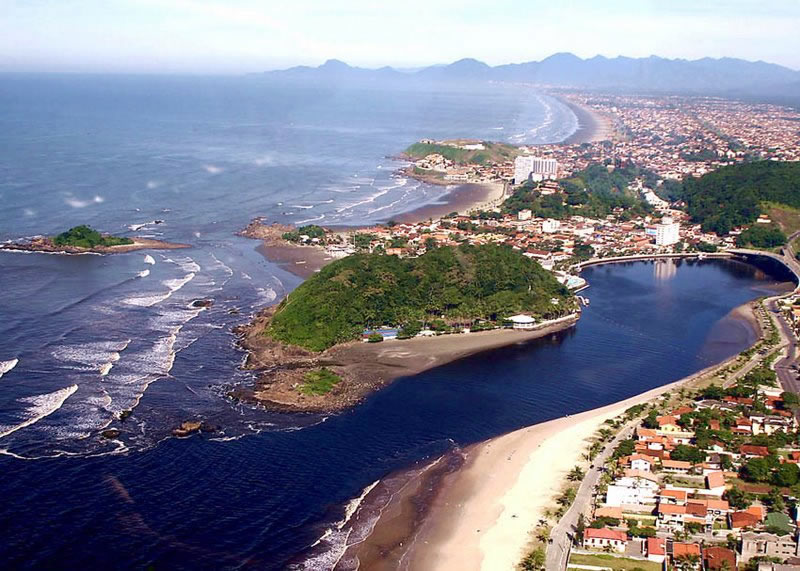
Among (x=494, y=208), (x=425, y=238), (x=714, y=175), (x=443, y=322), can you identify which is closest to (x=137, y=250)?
(x=425, y=238)

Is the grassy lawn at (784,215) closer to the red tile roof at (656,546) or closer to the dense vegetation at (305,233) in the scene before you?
the dense vegetation at (305,233)

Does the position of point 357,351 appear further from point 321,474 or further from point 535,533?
point 535,533

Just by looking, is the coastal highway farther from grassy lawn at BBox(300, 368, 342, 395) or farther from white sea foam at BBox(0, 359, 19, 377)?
white sea foam at BBox(0, 359, 19, 377)

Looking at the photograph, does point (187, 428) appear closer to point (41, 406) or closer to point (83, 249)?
point (41, 406)

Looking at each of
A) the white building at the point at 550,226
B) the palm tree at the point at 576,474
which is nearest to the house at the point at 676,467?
the palm tree at the point at 576,474

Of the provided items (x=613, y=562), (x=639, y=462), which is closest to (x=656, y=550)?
(x=613, y=562)

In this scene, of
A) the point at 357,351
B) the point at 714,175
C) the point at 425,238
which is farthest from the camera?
the point at 714,175

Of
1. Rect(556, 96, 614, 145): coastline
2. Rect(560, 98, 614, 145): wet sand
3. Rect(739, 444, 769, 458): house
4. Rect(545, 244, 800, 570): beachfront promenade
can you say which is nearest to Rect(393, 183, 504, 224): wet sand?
Rect(545, 244, 800, 570): beachfront promenade
